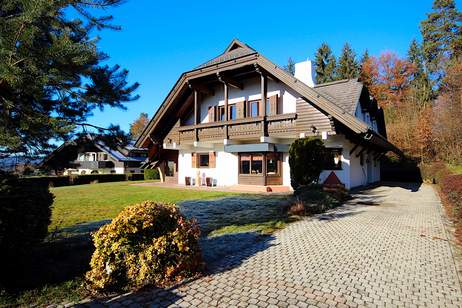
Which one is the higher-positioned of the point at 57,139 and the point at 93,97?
the point at 93,97

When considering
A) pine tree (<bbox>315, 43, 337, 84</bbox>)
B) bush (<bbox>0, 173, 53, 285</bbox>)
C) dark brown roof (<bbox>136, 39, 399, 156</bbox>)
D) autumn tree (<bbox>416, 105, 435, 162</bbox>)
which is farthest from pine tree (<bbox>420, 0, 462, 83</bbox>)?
bush (<bbox>0, 173, 53, 285</bbox>)

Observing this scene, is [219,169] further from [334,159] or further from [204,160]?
[334,159]

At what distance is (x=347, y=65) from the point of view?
4584 cm

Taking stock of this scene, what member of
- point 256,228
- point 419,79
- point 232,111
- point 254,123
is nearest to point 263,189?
point 254,123

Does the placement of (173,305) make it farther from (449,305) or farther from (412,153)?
(412,153)

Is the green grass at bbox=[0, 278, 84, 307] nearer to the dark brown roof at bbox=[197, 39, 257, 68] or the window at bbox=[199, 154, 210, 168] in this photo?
the dark brown roof at bbox=[197, 39, 257, 68]

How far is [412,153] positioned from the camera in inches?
1181

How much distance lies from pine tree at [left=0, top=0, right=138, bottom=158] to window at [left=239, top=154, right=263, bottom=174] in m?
13.1

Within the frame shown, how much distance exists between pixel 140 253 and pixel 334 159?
14.2 m

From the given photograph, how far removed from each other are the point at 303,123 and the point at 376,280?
11126 millimetres

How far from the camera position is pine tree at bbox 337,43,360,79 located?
45.1m

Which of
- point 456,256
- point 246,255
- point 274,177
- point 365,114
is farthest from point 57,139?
point 365,114

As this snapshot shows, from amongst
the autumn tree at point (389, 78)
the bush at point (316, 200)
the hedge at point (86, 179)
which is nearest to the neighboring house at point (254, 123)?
the bush at point (316, 200)

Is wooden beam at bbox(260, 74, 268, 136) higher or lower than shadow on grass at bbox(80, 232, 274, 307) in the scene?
higher
